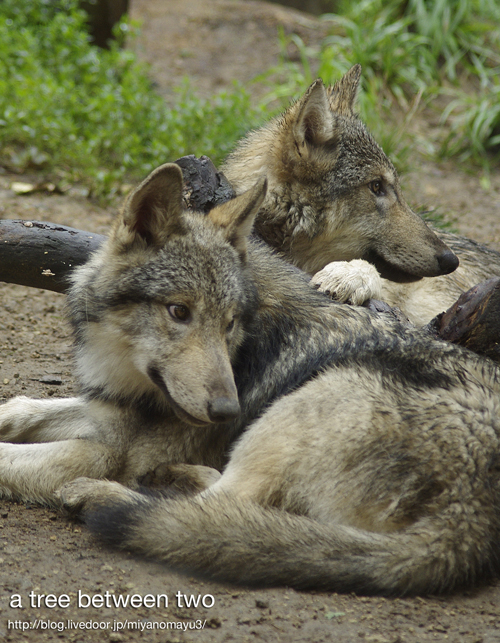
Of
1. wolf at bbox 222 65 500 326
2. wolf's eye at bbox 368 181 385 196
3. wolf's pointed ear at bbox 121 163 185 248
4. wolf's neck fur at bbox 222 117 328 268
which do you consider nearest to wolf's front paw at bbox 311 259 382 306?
wolf at bbox 222 65 500 326

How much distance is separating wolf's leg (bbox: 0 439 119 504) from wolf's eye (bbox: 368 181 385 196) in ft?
10.4

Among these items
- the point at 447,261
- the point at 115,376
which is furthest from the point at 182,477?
the point at 447,261

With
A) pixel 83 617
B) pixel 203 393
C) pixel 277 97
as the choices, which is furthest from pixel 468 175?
pixel 83 617

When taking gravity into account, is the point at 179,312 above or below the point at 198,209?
below

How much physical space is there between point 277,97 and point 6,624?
1013 centimetres

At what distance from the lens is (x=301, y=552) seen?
297 cm

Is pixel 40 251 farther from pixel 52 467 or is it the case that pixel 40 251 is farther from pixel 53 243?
pixel 52 467

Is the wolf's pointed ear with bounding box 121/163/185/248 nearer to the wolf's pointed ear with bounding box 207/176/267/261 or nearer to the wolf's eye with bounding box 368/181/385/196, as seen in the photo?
the wolf's pointed ear with bounding box 207/176/267/261

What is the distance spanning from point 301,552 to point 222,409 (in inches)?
29.8

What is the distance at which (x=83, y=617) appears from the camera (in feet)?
8.95

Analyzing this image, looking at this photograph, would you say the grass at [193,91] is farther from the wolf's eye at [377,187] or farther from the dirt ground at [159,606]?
the dirt ground at [159,606]

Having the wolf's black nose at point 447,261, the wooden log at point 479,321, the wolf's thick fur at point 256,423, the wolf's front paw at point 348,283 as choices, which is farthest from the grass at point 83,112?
the wooden log at point 479,321

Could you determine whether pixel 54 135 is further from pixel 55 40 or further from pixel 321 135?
pixel 321 135

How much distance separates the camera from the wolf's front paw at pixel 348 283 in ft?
15.6
